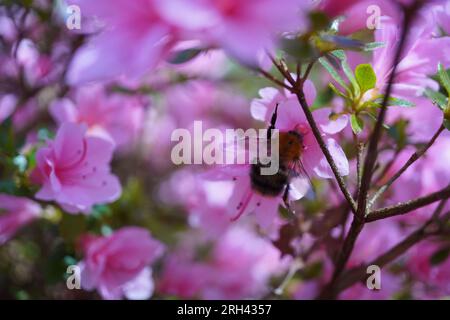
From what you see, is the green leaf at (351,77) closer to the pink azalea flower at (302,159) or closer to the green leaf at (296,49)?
the pink azalea flower at (302,159)

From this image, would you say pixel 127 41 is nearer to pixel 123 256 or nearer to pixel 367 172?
pixel 367 172

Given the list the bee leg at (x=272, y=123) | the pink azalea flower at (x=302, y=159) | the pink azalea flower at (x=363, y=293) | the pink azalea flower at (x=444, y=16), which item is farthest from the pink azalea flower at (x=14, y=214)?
the pink azalea flower at (x=444, y=16)

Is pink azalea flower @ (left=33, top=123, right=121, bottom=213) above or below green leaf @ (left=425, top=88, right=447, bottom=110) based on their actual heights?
below

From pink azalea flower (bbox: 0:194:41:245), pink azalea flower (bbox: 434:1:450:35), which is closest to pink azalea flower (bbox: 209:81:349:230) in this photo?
pink azalea flower (bbox: 434:1:450:35)

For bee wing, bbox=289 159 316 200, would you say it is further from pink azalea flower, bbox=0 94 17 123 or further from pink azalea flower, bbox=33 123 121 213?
pink azalea flower, bbox=0 94 17 123

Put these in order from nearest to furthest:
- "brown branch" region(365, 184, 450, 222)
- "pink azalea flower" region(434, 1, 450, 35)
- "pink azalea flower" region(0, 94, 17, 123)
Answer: "brown branch" region(365, 184, 450, 222) → "pink azalea flower" region(434, 1, 450, 35) → "pink azalea flower" region(0, 94, 17, 123)

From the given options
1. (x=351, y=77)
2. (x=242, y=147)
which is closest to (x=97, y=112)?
(x=242, y=147)
